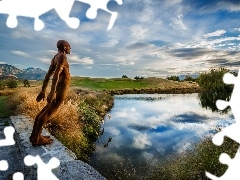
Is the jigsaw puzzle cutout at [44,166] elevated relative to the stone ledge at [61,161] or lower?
elevated

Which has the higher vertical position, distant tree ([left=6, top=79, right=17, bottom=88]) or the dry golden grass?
distant tree ([left=6, top=79, right=17, bottom=88])

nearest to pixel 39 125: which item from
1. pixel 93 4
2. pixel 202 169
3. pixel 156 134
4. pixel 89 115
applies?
pixel 93 4

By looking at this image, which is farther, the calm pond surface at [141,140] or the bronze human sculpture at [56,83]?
the calm pond surface at [141,140]

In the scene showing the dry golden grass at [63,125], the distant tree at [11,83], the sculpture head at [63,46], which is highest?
the sculpture head at [63,46]

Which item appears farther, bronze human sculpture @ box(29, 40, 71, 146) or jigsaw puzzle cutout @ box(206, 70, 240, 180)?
bronze human sculpture @ box(29, 40, 71, 146)

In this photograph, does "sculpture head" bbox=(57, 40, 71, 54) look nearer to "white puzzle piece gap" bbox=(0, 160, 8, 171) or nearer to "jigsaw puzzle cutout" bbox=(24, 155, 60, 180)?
"jigsaw puzzle cutout" bbox=(24, 155, 60, 180)

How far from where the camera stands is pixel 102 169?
6.59 m

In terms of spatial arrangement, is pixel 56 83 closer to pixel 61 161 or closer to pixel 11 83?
pixel 61 161

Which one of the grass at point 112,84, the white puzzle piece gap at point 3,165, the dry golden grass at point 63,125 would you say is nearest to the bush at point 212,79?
the grass at point 112,84

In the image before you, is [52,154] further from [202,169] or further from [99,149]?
A: [99,149]

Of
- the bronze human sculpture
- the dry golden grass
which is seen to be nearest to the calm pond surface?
the dry golden grass

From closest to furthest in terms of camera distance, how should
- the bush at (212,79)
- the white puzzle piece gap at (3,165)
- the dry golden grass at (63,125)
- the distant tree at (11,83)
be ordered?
the white puzzle piece gap at (3,165) < the dry golden grass at (63,125) < the distant tree at (11,83) < the bush at (212,79)

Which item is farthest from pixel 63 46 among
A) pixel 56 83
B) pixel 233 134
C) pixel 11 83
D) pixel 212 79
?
pixel 212 79

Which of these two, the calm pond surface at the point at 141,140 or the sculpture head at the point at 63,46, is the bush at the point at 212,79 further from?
the sculpture head at the point at 63,46
